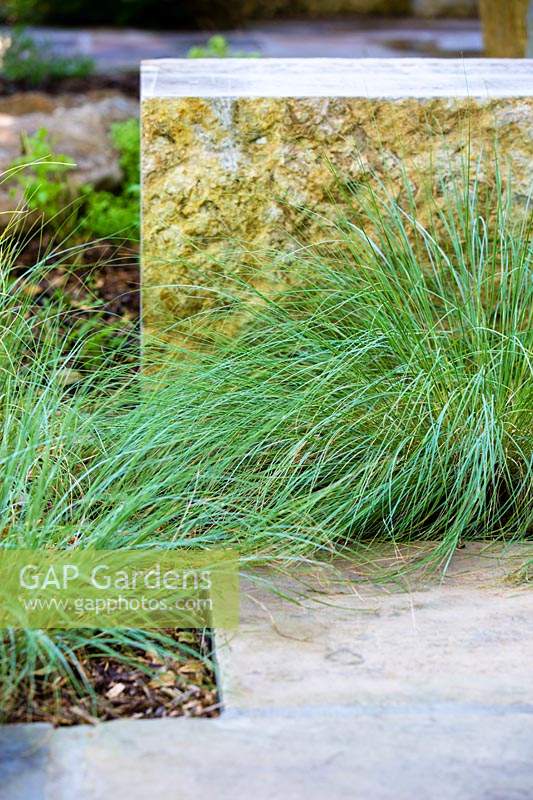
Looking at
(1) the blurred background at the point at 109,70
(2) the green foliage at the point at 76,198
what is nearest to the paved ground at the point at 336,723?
(1) the blurred background at the point at 109,70

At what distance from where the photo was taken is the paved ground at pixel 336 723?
1841mm

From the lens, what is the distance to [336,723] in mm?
2018

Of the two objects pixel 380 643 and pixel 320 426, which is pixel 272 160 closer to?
pixel 320 426

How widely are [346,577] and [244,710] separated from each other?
652 millimetres

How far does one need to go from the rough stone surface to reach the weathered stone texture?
114 cm

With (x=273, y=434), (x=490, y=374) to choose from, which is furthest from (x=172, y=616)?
(x=490, y=374)

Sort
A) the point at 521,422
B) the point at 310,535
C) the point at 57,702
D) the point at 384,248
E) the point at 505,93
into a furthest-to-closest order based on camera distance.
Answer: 1. the point at 505,93
2. the point at 384,248
3. the point at 521,422
4. the point at 310,535
5. the point at 57,702

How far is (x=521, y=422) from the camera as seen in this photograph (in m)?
2.94

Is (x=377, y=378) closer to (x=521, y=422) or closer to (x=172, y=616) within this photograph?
(x=521, y=422)

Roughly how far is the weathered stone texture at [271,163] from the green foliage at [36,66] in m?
5.26

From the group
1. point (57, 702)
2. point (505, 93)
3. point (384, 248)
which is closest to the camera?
point (57, 702)

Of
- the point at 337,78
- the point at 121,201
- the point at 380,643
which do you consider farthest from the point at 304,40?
the point at 380,643

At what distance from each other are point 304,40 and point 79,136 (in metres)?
5.64

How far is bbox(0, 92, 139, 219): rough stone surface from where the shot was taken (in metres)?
5.09
